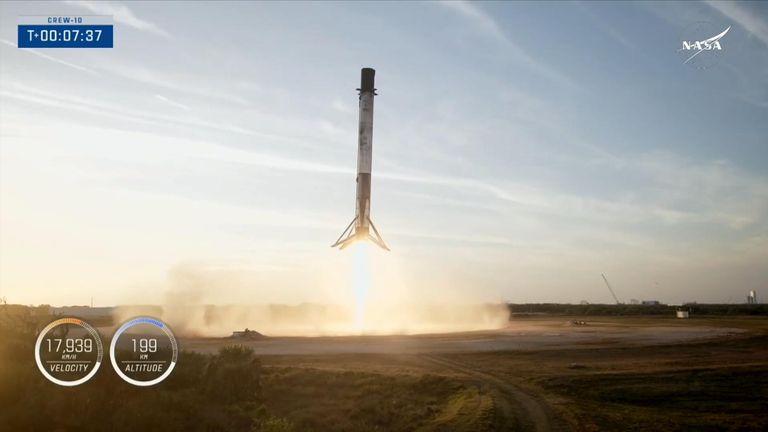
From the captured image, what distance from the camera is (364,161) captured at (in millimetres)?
55250

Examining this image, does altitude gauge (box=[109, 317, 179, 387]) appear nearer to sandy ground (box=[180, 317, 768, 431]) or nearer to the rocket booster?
sandy ground (box=[180, 317, 768, 431])

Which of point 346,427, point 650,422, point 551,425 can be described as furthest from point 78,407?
point 650,422

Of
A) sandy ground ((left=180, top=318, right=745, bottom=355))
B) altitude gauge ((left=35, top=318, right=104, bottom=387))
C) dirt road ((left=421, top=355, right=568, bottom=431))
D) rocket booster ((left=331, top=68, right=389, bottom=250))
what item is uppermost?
rocket booster ((left=331, top=68, right=389, bottom=250))

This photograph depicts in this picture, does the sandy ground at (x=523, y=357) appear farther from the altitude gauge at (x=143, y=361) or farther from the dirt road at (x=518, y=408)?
the altitude gauge at (x=143, y=361)

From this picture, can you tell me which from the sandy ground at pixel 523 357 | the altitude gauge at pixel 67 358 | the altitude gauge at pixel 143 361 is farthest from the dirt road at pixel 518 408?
the altitude gauge at pixel 67 358

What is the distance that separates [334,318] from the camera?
98.1 m

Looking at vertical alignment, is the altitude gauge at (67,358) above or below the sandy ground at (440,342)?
above

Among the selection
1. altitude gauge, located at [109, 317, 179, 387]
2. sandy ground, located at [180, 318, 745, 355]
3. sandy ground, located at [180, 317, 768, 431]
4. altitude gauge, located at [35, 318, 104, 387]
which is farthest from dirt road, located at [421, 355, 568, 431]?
altitude gauge, located at [35, 318, 104, 387]

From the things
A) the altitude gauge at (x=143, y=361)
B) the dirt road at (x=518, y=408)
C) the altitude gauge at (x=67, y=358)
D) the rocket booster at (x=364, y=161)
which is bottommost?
the dirt road at (x=518, y=408)

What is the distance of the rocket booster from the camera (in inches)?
2174

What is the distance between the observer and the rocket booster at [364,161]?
55.2m

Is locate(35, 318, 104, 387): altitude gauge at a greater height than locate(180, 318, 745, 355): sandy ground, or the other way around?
locate(35, 318, 104, 387): altitude gauge

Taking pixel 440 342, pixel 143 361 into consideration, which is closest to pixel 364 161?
pixel 440 342

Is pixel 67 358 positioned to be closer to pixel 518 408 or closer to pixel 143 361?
pixel 143 361
